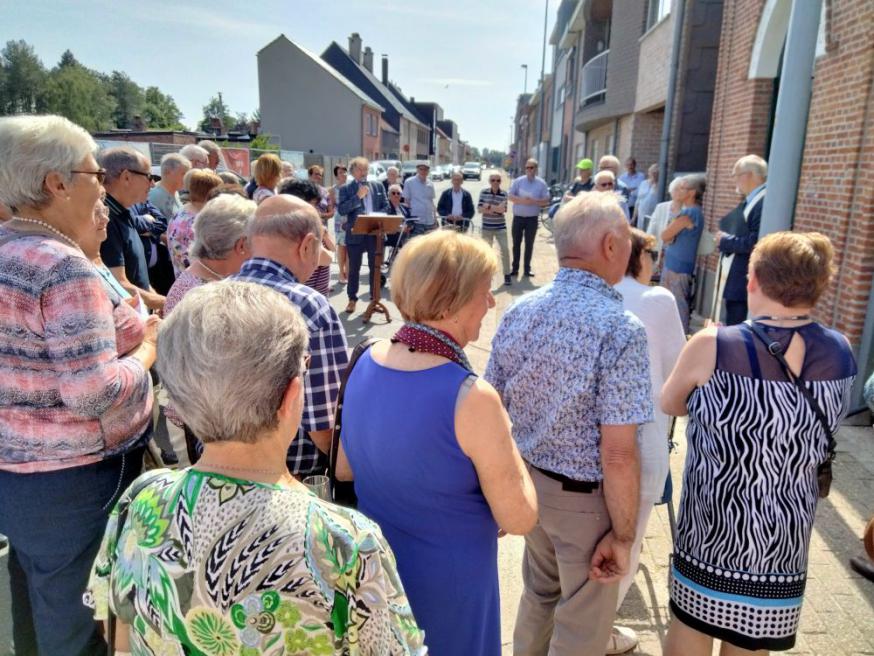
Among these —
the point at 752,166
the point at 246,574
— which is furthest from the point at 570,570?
the point at 752,166

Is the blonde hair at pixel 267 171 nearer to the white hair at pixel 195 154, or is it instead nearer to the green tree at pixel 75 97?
the white hair at pixel 195 154

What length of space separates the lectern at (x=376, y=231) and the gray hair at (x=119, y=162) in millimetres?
3702

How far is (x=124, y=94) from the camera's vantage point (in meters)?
88.8

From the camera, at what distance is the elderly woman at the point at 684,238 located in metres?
6.09

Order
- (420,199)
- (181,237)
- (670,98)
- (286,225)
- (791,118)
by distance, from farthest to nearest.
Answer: (670,98) → (420,199) → (791,118) → (181,237) → (286,225)

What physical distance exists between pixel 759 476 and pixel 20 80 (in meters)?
84.1

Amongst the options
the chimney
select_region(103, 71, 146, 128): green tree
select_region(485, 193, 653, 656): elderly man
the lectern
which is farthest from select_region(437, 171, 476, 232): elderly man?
select_region(103, 71, 146, 128): green tree

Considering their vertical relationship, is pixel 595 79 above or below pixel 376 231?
above

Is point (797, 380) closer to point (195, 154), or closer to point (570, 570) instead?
point (570, 570)

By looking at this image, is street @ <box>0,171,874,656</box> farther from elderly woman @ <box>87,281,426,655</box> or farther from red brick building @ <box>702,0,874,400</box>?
elderly woman @ <box>87,281,426,655</box>

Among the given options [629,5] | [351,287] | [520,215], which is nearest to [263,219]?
[351,287]

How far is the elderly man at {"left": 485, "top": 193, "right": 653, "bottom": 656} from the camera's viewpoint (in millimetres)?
1881

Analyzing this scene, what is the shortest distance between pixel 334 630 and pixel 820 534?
3.39 meters

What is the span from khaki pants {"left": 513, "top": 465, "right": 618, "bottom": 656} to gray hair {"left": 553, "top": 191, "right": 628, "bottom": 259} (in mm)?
762
